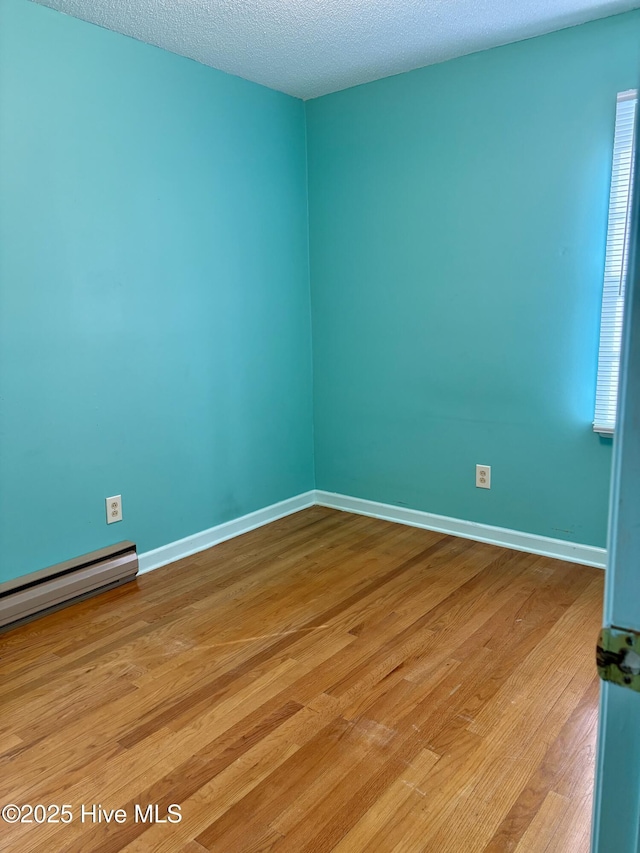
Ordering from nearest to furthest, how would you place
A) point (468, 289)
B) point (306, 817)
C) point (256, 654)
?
point (306, 817), point (256, 654), point (468, 289)

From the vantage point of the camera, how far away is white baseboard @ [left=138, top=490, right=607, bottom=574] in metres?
2.85

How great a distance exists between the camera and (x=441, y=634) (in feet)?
7.34

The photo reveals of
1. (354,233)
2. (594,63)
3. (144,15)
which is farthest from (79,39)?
(594,63)

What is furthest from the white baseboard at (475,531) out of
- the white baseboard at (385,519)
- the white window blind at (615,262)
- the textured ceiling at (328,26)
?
the textured ceiling at (328,26)

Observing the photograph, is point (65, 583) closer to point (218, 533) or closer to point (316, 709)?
point (218, 533)

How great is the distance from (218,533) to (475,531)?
1.34 metres

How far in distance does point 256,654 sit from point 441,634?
2.24ft

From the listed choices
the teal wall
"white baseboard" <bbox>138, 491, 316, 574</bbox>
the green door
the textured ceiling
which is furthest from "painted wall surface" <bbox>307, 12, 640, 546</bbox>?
the green door

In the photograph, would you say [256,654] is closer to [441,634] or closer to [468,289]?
[441,634]

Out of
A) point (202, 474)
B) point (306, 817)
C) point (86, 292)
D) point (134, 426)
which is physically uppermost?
point (86, 292)

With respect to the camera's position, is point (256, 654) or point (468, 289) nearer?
point (256, 654)

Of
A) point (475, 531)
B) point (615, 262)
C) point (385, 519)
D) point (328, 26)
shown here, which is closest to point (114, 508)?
point (385, 519)

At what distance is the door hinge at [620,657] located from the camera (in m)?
0.55

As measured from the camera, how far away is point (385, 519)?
347 cm
